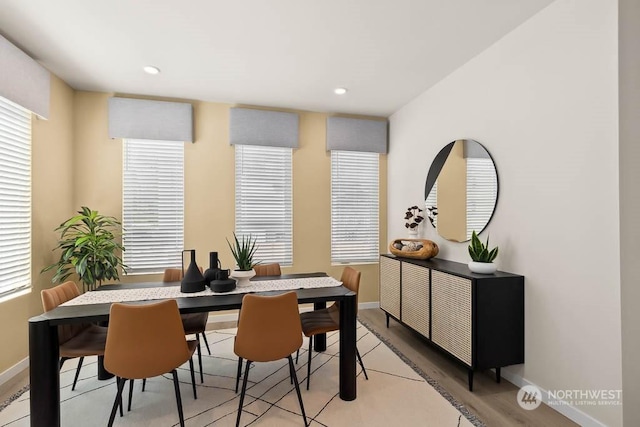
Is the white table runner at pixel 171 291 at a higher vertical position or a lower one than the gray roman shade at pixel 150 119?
lower

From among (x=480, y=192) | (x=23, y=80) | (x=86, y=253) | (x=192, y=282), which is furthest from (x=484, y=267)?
(x=23, y=80)

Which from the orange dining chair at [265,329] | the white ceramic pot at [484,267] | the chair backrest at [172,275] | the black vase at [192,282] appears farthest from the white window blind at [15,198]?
the white ceramic pot at [484,267]

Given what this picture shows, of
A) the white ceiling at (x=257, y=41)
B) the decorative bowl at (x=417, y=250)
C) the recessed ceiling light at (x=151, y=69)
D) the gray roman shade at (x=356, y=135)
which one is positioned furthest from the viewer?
the gray roman shade at (x=356, y=135)

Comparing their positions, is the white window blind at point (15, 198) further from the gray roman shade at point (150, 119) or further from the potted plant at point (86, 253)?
the gray roman shade at point (150, 119)

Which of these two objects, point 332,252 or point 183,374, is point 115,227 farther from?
point 332,252

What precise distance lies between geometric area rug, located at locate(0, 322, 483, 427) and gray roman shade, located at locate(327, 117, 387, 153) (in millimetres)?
2753

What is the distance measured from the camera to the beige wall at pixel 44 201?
2.66 m

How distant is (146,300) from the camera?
219cm

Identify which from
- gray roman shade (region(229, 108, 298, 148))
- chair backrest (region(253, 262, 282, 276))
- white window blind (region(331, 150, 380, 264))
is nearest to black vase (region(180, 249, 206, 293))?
chair backrest (region(253, 262, 282, 276))

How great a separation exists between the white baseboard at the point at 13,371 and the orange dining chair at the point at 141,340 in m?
1.54

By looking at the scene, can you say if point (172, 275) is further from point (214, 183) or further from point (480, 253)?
point (480, 253)

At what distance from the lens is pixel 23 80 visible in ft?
8.77

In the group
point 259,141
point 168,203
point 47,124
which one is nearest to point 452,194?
point 259,141

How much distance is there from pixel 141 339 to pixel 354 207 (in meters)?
3.22
